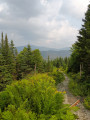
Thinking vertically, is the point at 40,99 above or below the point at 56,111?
above

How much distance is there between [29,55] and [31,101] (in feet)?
78.3

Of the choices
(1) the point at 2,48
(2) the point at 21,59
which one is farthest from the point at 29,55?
(1) the point at 2,48

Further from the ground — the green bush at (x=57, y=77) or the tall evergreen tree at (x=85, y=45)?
the tall evergreen tree at (x=85, y=45)

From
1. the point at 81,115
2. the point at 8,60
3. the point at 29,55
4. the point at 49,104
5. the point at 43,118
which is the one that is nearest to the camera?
the point at 43,118

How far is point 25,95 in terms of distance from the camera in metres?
3.99

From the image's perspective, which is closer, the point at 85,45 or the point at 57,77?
the point at 85,45

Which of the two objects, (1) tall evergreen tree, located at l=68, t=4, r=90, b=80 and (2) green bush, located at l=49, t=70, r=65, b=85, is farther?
(2) green bush, located at l=49, t=70, r=65, b=85

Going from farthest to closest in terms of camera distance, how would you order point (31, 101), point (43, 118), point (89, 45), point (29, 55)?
point (29, 55) < point (89, 45) < point (31, 101) < point (43, 118)

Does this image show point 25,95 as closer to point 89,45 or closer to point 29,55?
point 89,45

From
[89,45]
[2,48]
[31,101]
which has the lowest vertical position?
[31,101]

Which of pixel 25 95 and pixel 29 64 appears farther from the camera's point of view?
pixel 29 64

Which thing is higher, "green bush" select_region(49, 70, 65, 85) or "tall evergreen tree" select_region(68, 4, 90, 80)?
"tall evergreen tree" select_region(68, 4, 90, 80)

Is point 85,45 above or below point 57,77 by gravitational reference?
above

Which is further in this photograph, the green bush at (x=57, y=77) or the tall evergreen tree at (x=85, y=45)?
the green bush at (x=57, y=77)
